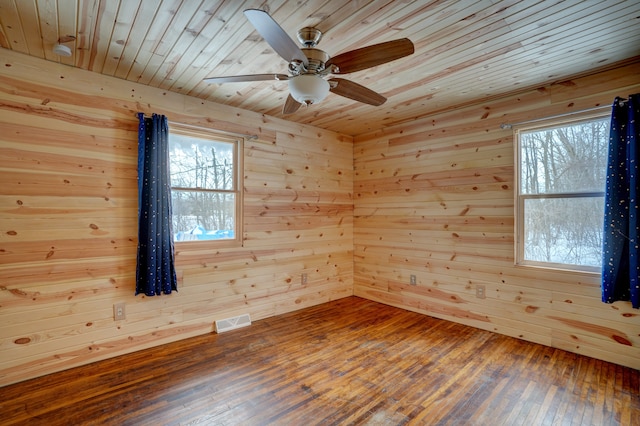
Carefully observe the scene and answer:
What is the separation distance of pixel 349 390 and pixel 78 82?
330 centimetres

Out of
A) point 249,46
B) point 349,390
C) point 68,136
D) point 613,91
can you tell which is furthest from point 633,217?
point 68,136

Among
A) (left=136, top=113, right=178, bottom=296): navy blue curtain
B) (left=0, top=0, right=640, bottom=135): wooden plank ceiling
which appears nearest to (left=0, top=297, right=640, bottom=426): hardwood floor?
(left=136, top=113, right=178, bottom=296): navy blue curtain

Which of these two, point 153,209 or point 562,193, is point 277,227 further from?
point 562,193

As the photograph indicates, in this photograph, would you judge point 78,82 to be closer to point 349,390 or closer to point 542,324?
point 349,390

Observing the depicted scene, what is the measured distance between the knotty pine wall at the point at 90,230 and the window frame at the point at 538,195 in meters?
2.68

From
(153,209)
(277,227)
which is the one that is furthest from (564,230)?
(153,209)

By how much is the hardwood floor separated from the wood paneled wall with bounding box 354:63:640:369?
274 mm

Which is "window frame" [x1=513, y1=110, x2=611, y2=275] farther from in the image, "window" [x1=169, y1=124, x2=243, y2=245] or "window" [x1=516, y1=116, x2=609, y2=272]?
"window" [x1=169, y1=124, x2=243, y2=245]

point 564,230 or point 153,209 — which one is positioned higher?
point 153,209

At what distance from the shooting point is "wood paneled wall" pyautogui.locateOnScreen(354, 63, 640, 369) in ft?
9.21

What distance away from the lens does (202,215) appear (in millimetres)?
3438

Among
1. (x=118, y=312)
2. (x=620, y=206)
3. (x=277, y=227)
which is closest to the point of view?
(x=620, y=206)

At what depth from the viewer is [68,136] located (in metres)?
2.63

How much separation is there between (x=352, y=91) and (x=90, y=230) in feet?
8.13
